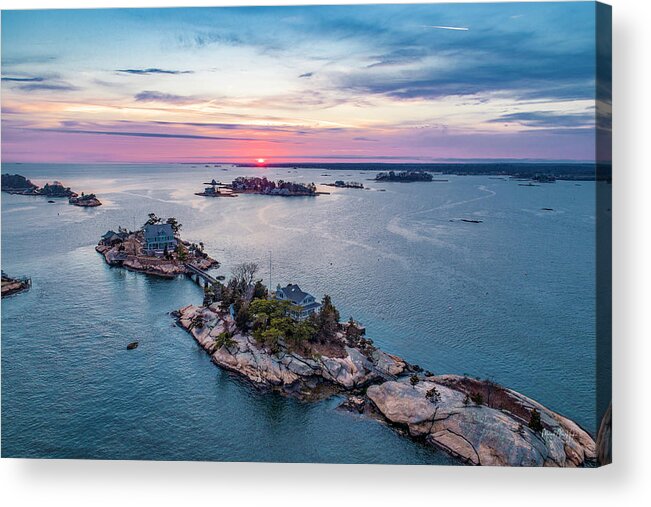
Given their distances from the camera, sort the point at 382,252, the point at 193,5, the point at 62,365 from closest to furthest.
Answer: the point at 193,5 → the point at 62,365 → the point at 382,252

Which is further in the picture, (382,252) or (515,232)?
(515,232)

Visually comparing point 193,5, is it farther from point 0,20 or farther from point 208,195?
point 208,195

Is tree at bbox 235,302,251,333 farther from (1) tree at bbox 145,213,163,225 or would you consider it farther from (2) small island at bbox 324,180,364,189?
(2) small island at bbox 324,180,364,189

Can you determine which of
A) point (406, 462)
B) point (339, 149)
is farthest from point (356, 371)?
point (339, 149)

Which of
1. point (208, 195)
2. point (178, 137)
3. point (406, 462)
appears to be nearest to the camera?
point (406, 462)

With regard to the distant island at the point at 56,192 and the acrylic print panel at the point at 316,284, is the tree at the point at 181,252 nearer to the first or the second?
the acrylic print panel at the point at 316,284

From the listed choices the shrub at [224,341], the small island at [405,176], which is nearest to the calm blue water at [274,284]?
the shrub at [224,341]
